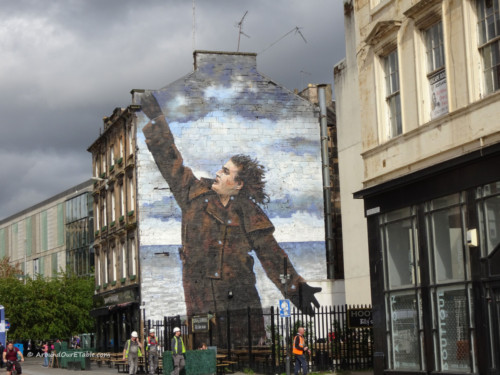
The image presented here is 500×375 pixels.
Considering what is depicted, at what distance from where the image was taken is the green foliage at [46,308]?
2356 inches

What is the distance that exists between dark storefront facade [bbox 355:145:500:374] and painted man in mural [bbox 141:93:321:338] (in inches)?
895

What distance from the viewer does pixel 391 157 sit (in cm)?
2130

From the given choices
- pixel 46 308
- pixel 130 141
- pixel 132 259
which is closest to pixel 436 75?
pixel 130 141

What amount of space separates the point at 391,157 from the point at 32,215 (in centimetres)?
7462

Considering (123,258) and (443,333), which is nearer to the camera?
(443,333)

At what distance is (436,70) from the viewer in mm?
19781

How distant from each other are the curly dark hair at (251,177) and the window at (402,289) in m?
23.9

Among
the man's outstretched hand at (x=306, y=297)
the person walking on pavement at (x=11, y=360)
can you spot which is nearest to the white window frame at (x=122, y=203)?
the man's outstretched hand at (x=306, y=297)

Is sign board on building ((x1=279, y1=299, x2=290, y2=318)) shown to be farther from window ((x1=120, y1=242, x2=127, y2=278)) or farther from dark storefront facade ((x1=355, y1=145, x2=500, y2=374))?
window ((x1=120, y1=242, x2=127, y2=278))

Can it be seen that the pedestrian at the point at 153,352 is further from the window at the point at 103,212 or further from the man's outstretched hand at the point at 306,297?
the window at the point at 103,212

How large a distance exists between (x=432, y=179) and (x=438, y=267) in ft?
6.04

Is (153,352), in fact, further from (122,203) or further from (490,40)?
(490,40)

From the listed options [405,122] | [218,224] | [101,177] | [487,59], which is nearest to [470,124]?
[487,59]

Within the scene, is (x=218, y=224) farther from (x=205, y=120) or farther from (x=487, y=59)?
(x=487, y=59)
